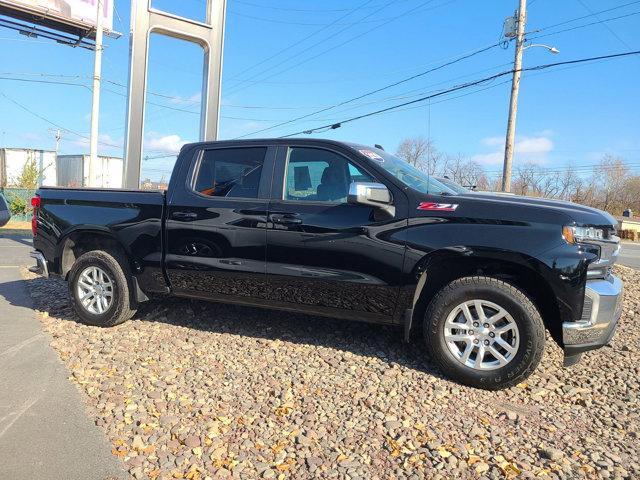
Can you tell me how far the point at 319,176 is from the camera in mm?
4453

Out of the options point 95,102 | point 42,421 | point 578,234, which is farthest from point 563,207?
point 95,102

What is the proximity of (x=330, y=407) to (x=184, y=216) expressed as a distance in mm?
2363

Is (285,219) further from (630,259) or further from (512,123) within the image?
(630,259)

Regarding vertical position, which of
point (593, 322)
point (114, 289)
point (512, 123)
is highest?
point (512, 123)

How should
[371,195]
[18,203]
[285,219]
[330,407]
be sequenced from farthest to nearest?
[18,203] < [285,219] < [371,195] < [330,407]

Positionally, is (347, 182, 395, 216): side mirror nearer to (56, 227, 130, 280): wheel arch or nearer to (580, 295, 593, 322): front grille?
(580, 295, 593, 322): front grille

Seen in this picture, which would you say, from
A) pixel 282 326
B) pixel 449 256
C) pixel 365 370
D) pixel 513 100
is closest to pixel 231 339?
pixel 282 326

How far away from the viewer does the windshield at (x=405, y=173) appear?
13.8ft

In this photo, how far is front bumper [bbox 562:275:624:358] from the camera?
360 cm

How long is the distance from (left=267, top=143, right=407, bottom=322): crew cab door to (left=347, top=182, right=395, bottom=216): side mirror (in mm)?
72

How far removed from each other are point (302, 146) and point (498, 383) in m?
2.58

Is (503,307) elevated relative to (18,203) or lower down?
elevated

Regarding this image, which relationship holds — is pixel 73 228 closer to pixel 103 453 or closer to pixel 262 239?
pixel 262 239

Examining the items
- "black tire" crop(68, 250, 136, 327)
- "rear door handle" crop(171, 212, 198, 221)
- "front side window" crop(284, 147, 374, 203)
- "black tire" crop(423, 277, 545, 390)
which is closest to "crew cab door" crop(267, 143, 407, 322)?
"front side window" crop(284, 147, 374, 203)
